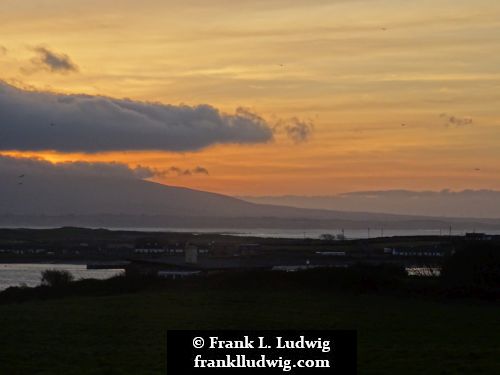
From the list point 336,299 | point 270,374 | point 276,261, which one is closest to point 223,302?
point 336,299

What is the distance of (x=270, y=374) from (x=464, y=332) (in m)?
11.6

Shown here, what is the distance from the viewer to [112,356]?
19750 mm

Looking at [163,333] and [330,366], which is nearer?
[330,366]

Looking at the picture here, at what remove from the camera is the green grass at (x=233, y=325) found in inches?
731

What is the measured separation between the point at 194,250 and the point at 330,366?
251ft

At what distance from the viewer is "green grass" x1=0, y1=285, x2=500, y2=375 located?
1856 cm

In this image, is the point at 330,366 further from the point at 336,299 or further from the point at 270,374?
the point at 336,299

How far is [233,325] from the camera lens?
24.8 metres

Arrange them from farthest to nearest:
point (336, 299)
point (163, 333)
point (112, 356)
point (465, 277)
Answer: point (465, 277)
point (336, 299)
point (163, 333)
point (112, 356)

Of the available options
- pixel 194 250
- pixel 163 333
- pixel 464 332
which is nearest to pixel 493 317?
pixel 464 332

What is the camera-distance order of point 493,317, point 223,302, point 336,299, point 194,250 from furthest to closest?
point 194,250
point 336,299
point 223,302
point 493,317

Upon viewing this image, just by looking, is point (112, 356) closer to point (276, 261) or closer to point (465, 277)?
point (465, 277)

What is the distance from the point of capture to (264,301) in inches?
1282

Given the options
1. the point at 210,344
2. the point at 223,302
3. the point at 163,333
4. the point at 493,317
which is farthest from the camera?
the point at 223,302
